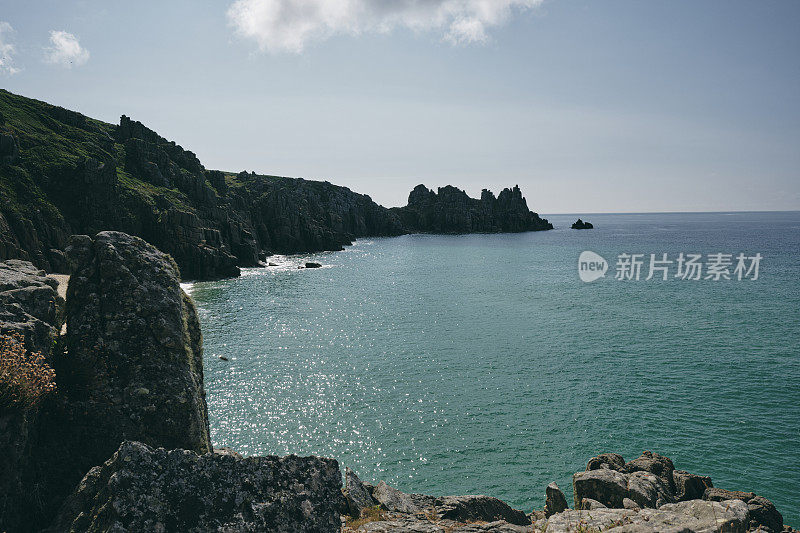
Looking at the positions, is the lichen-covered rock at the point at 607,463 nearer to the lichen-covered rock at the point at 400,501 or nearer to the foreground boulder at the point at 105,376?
the lichen-covered rock at the point at 400,501

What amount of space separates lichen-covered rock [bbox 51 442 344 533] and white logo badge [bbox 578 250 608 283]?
305 ft

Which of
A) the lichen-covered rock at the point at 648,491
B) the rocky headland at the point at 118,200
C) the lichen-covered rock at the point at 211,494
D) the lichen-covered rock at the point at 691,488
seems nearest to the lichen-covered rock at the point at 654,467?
the lichen-covered rock at the point at 691,488

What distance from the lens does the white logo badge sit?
9737 centimetres

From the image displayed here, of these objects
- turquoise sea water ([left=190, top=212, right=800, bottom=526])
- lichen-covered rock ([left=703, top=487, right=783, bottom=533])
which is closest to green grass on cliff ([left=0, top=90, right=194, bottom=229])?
turquoise sea water ([left=190, top=212, right=800, bottom=526])

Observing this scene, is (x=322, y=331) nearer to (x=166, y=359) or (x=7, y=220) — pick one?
(x=166, y=359)

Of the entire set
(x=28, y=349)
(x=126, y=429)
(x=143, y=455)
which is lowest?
(x=126, y=429)

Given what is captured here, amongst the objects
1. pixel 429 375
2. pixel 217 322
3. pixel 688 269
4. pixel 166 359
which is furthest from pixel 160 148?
pixel 688 269

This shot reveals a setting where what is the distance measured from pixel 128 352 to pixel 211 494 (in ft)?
19.5

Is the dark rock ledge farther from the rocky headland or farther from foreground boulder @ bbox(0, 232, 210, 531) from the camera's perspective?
the rocky headland

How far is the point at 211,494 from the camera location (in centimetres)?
712

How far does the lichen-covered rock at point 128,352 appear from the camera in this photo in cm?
1033

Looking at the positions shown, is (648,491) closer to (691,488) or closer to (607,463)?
(691,488)

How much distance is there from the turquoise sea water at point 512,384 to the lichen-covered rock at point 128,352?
1674 centimetres

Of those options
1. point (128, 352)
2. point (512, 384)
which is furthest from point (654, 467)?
point (128, 352)
